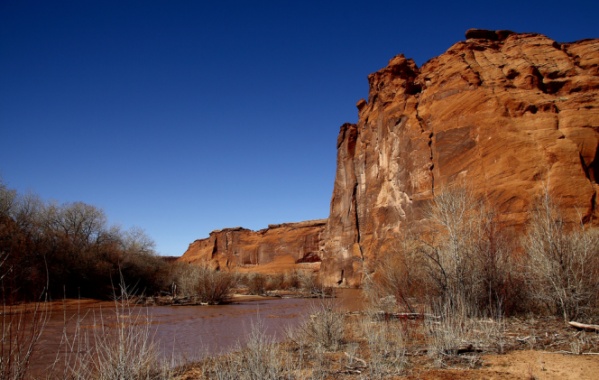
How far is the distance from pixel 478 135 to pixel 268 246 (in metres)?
45.7

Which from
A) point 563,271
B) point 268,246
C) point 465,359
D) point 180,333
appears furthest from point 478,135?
point 268,246

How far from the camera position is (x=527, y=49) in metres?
27.5

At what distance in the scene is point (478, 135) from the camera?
2411cm

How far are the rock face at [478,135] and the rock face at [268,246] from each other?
18.7m

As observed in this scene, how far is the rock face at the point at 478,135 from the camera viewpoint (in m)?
19.9

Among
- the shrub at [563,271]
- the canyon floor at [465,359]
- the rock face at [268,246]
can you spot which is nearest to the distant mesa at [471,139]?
the shrub at [563,271]

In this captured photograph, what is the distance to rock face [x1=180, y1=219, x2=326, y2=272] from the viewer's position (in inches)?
2371

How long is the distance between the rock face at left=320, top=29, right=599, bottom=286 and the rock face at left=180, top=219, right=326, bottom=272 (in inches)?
735

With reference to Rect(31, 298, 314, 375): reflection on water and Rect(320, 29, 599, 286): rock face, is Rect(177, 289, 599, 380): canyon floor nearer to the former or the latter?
Rect(31, 298, 314, 375): reflection on water

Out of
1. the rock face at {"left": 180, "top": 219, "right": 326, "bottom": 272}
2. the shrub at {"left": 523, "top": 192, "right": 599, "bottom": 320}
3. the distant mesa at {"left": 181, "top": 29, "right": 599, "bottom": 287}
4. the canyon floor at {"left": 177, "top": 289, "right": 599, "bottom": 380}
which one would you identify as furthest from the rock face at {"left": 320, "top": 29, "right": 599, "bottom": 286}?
the rock face at {"left": 180, "top": 219, "right": 326, "bottom": 272}

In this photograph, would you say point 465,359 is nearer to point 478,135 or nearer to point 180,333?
point 180,333

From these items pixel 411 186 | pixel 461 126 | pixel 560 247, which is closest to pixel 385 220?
pixel 411 186

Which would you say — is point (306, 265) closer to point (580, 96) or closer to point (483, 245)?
point (580, 96)

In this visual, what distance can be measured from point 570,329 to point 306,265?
52922 mm
